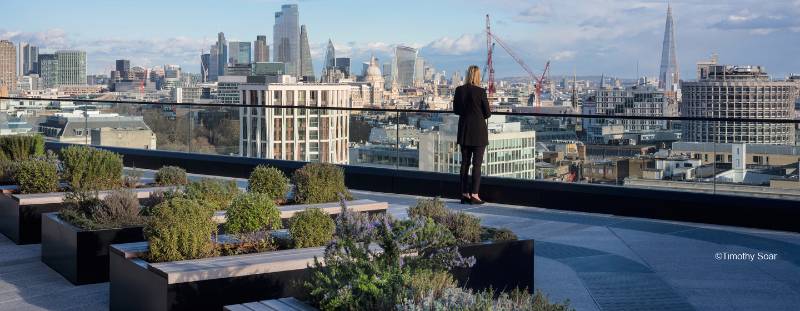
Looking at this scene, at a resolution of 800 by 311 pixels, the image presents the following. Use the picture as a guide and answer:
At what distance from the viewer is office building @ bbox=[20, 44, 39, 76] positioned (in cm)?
7110

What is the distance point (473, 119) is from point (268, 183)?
10.5 ft

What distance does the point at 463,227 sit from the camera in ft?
16.6

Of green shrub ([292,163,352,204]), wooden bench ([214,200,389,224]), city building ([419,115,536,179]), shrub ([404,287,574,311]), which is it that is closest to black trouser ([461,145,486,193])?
city building ([419,115,536,179])

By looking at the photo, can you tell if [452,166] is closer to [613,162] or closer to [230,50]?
[613,162]

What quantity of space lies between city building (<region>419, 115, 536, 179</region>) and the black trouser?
0.38m

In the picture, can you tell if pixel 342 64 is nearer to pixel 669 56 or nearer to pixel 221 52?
pixel 221 52

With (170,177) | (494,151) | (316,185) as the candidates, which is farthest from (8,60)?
(316,185)

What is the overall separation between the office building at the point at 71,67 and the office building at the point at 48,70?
423 mm

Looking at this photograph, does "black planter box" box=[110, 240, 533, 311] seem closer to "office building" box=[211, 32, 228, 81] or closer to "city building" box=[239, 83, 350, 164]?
"city building" box=[239, 83, 350, 164]

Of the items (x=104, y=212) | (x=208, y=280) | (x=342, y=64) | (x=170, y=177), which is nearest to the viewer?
(x=208, y=280)

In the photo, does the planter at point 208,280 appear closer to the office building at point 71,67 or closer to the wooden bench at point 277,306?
the wooden bench at point 277,306

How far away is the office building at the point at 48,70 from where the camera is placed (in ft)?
232

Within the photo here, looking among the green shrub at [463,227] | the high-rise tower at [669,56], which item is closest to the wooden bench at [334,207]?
the green shrub at [463,227]

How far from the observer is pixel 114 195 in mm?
5945
